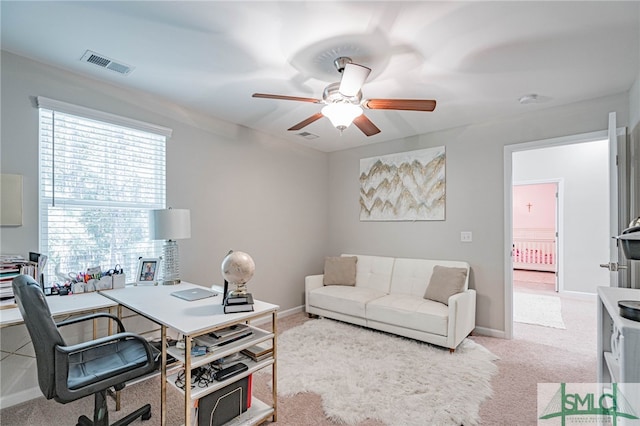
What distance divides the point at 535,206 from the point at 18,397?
32.1 feet

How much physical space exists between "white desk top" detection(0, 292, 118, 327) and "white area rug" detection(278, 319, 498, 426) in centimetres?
145

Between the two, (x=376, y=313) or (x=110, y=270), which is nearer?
(x=110, y=270)

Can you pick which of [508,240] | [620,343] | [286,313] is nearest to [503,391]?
[620,343]

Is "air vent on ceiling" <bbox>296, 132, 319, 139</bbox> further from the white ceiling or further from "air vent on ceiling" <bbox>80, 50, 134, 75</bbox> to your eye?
"air vent on ceiling" <bbox>80, 50, 134, 75</bbox>

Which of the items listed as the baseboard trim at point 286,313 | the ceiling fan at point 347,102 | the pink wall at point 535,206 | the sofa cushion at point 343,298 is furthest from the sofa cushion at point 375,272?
the pink wall at point 535,206

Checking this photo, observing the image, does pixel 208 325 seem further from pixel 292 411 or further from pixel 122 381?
pixel 292 411

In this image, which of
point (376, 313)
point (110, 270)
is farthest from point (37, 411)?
point (376, 313)

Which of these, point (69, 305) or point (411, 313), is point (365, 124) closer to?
point (411, 313)

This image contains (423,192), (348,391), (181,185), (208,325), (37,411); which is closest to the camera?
(208,325)

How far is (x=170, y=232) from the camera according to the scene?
8.93 ft

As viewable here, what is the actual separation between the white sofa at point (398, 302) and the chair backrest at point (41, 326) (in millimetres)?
2815

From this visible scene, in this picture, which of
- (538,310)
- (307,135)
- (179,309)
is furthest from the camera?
(538,310)

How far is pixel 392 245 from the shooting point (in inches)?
174

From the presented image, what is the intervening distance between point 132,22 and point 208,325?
1.85 meters
